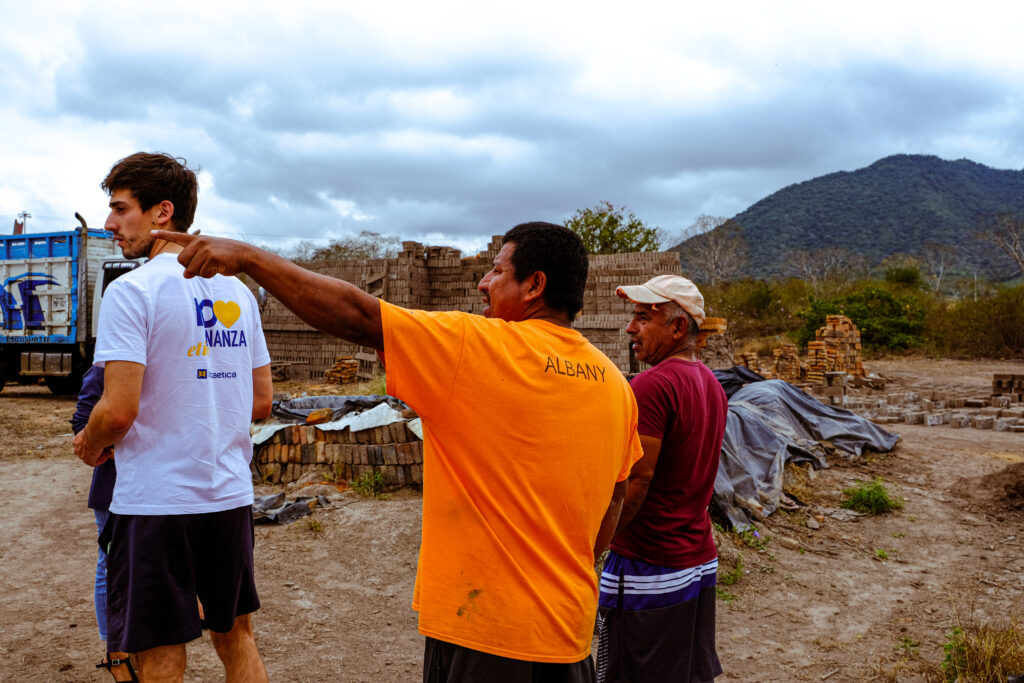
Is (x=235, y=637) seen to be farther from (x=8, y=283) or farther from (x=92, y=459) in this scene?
(x=8, y=283)

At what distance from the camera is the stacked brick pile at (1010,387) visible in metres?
15.8

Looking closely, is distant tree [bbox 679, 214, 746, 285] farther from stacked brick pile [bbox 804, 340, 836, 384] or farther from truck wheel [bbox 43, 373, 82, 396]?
truck wheel [bbox 43, 373, 82, 396]

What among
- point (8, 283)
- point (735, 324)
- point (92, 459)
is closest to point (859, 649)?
point (92, 459)

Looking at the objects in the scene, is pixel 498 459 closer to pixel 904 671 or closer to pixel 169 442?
pixel 169 442

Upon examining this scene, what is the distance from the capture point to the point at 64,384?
14.2 m

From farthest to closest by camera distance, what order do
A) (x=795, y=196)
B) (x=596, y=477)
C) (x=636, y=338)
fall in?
(x=795, y=196), (x=636, y=338), (x=596, y=477)

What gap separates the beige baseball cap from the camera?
2.46 metres

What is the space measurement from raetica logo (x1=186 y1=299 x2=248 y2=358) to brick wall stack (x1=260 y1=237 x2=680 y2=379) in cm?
877

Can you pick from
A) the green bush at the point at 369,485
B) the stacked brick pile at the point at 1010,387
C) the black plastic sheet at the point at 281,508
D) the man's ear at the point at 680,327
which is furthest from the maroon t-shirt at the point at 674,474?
the stacked brick pile at the point at 1010,387

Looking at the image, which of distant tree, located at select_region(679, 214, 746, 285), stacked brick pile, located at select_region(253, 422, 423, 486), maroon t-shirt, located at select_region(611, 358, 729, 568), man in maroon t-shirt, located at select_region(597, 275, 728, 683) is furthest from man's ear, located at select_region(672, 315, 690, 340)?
distant tree, located at select_region(679, 214, 746, 285)

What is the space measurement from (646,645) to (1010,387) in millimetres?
17965

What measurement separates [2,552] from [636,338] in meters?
5.05

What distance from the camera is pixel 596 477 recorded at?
5.32ft

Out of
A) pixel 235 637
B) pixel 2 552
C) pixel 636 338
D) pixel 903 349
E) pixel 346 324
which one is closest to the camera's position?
pixel 346 324
